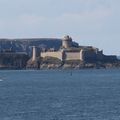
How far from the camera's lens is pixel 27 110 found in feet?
166

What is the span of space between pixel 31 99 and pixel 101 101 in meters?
6.79

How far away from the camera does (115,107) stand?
5134 centimetres

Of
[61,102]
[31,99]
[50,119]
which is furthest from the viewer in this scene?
[31,99]

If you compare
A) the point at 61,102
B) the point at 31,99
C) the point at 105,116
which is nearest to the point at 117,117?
the point at 105,116

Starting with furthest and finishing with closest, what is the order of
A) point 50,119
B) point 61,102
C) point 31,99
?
point 31,99 → point 61,102 → point 50,119

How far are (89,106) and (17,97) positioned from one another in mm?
13528

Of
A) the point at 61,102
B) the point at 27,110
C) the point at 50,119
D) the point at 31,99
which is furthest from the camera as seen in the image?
the point at 31,99

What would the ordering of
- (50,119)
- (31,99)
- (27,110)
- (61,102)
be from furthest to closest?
(31,99) < (61,102) < (27,110) < (50,119)

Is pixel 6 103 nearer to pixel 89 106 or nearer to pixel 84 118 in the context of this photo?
pixel 89 106

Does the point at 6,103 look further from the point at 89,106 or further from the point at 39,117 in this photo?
the point at 39,117

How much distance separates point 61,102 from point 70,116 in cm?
1092

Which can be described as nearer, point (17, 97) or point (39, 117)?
point (39, 117)

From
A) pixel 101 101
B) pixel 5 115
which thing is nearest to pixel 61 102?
pixel 101 101

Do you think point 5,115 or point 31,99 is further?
point 31,99
